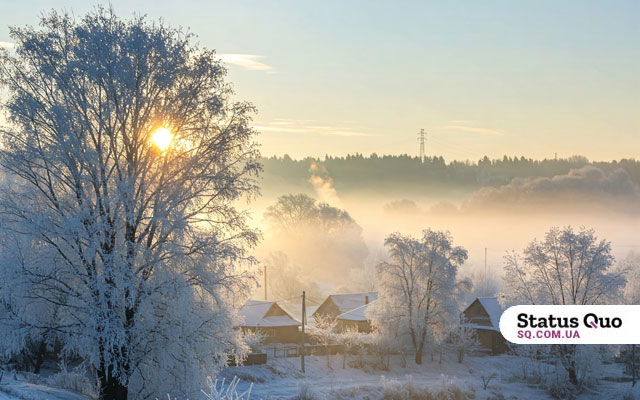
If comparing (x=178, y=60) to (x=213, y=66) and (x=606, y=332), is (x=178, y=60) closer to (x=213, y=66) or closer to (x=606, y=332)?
(x=213, y=66)

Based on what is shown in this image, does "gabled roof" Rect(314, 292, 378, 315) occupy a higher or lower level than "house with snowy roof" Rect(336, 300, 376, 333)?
higher

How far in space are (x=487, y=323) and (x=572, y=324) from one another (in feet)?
85.1

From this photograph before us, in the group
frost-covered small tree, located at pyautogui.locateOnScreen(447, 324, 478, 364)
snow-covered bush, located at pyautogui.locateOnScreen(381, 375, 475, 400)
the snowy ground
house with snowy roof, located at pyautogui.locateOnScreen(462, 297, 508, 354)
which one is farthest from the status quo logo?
house with snowy roof, located at pyautogui.locateOnScreen(462, 297, 508, 354)

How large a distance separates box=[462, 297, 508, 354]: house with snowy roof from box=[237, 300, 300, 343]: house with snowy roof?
53.6 ft

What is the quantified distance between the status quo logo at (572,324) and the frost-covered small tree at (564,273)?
180 inches

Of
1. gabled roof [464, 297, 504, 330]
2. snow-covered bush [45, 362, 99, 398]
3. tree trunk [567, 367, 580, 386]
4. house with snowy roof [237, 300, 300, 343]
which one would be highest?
gabled roof [464, 297, 504, 330]

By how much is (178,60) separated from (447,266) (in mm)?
41166

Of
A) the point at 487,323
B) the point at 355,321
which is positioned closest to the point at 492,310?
the point at 487,323

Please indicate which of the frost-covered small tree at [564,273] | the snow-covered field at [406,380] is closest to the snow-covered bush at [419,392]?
the snow-covered field at [406,380]

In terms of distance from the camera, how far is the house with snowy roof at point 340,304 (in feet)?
232

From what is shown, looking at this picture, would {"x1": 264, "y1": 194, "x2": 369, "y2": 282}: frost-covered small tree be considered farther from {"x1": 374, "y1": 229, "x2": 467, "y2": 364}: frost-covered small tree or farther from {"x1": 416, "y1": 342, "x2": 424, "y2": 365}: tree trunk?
{"x1": 416, "y1": 342, "x2": 424, "y2": 365}: tree trunk

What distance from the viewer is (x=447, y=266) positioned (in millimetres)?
55781

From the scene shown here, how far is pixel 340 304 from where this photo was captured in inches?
2817

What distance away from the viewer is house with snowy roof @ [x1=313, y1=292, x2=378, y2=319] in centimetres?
7069
